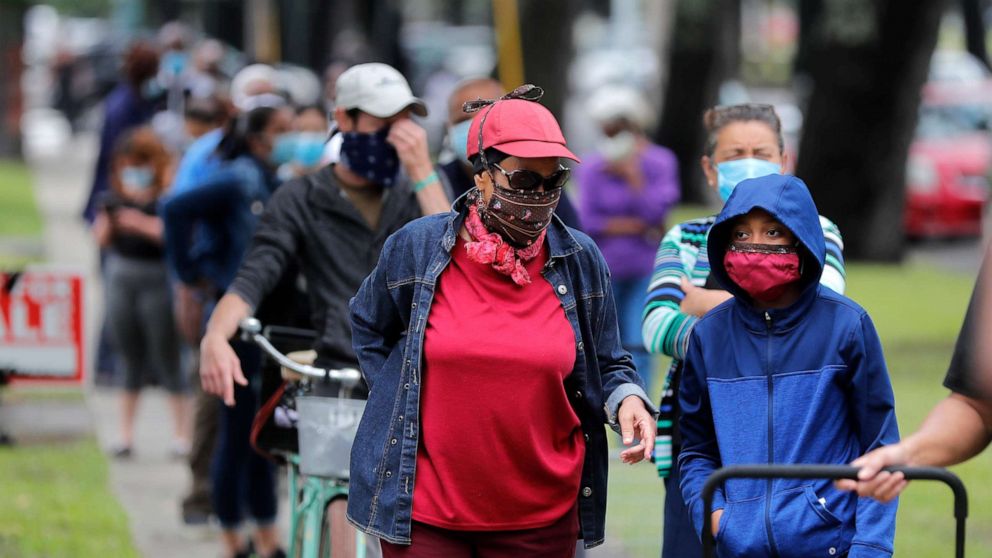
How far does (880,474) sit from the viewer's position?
3.80 meters

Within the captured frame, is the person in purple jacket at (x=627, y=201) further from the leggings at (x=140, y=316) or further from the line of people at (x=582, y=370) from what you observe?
the line of people at (x=582, y=370)

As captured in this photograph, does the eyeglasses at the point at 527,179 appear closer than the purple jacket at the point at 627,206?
Yes

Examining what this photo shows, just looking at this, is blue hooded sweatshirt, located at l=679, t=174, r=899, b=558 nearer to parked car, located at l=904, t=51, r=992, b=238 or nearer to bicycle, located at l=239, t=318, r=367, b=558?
bicycle, located at l=239, t=318, r=367, b=558

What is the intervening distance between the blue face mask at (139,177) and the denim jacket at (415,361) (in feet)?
20.9

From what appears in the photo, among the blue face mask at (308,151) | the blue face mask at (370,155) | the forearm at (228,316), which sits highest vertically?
the blue face mask at (370,155)

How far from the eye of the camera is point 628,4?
3278 centimetres

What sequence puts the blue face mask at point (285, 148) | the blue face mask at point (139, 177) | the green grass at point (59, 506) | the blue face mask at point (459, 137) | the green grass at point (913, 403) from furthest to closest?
1. the blue face mask at point (139, 177)
2. the green grass at point (913, 403)
3. the blue face mask at point (285, 148)
4. the green grass at point (59, 506)
5. the blue face mask at point (459, 137)

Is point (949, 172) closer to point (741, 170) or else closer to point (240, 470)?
point (240, 470)

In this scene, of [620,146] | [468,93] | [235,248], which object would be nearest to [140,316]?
[235,248]

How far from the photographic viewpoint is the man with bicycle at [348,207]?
5.89 metres

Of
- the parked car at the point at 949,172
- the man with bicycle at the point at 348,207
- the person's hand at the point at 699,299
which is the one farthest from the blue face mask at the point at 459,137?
the parked car at the point at 949,172

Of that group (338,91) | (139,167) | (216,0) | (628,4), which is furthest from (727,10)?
(216,0)

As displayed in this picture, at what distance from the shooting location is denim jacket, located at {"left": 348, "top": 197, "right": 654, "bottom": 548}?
449 cm

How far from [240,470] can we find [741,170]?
3229 millimetres
